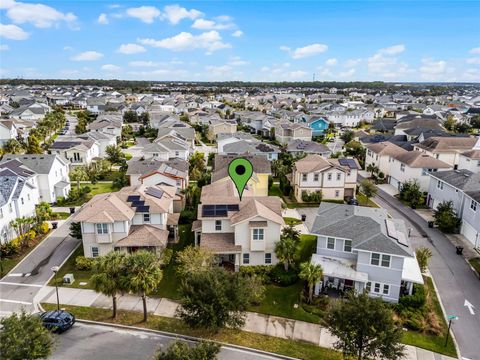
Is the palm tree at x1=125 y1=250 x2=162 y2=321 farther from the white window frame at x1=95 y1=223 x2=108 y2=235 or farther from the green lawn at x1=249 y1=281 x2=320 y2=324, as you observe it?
the white window frame at x1=95 y1=223 x2=108 y2=235

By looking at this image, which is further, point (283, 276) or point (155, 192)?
point (155, 192)

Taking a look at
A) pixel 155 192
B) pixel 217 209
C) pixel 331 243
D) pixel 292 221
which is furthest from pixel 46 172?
pixel 331 243

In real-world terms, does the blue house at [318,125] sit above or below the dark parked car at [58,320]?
above

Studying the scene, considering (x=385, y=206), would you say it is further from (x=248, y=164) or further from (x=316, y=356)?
(x=316, y=356)

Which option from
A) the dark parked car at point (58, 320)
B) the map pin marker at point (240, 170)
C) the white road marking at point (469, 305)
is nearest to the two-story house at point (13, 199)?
the dark parked car at point (58, 320)

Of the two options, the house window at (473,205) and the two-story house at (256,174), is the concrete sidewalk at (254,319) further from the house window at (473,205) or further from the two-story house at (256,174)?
the house window at (473,205)

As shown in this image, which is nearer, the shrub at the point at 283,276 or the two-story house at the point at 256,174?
the shrub at the point at 283,276

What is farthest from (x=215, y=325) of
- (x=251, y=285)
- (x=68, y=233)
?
(x=68, y=233)

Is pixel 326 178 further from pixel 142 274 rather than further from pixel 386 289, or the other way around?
pixel 142 274
